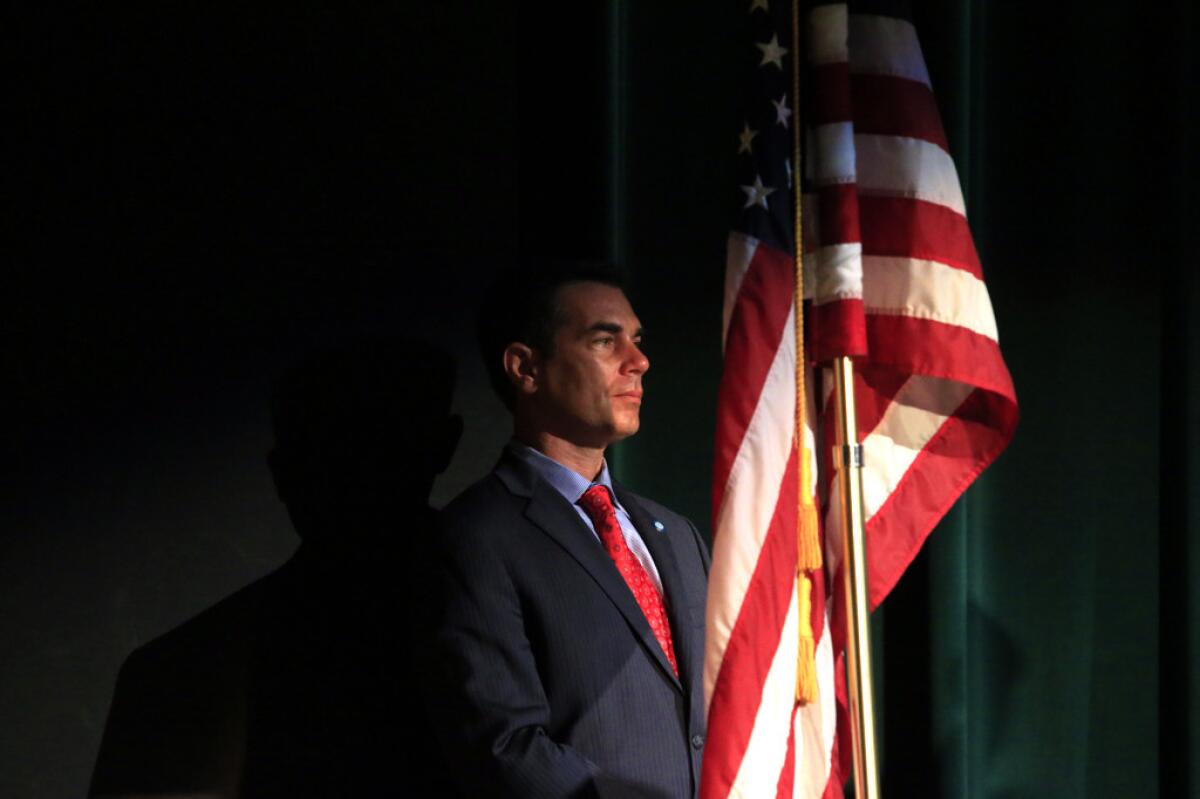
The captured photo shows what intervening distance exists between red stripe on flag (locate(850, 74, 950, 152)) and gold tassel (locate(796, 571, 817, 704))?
0.64 m

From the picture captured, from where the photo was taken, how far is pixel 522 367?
2.13 m

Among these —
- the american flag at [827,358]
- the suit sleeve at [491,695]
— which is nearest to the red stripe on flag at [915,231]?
the american flag at [827,358]

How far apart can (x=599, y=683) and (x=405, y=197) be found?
3.00ft

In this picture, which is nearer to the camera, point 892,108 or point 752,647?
point 752,647

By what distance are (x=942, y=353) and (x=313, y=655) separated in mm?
1090

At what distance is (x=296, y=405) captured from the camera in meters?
2.20

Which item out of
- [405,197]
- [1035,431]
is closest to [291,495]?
[405,197]

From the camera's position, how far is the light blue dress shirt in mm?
2059

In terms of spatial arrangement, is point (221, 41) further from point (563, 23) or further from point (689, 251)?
point (689, 251)

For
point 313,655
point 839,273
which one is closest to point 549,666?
point 313,655

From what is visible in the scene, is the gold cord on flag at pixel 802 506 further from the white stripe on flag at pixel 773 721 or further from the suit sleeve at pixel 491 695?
the suit sleeve at pixel 491 695

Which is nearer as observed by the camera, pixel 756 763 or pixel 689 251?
pixel 756 763

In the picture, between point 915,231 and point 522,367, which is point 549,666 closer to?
point 522,367

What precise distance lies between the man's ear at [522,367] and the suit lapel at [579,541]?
0.15 meters
